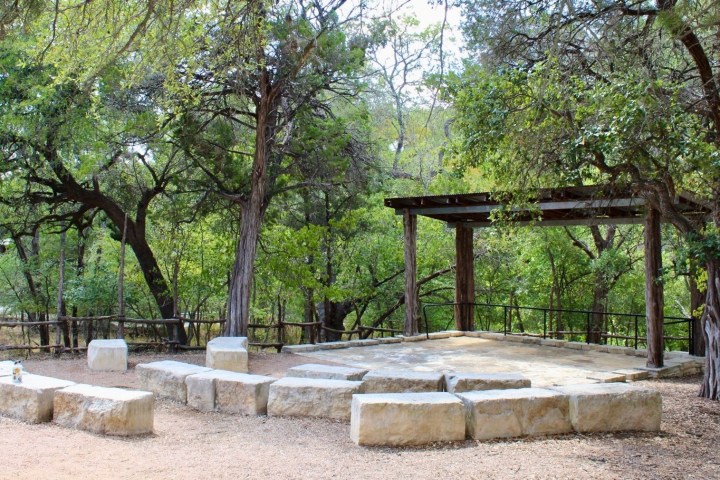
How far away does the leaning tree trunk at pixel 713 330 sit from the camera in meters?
7.69

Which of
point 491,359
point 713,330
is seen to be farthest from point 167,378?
point 713,330

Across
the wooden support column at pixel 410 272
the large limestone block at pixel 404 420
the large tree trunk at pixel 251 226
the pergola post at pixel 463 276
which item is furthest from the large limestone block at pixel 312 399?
the pergola post at pixel 463 276

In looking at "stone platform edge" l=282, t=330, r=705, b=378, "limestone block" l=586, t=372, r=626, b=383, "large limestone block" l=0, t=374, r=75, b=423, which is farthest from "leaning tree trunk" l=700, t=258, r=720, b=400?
"large limestone block" l=0, t=374, r=75, b=423

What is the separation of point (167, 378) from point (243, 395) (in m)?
1.24

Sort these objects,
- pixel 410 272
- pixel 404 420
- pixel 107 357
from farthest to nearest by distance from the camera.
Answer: pixel 410 272
pixel 107 357
pixel 404 420

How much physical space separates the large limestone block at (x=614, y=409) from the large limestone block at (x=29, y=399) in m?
4.67

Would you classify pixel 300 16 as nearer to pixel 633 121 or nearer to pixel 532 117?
pixel 532 117

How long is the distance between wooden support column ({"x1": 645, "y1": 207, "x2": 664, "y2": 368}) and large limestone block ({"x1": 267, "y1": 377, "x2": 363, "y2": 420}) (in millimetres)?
6308

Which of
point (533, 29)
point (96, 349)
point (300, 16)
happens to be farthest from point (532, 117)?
point (96, 349)

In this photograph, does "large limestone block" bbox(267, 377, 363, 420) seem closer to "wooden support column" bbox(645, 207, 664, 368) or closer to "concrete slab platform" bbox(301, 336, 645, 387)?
"concrete slab platform" bbox(301, 336, 645, 387)

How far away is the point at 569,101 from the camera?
777 centimetres

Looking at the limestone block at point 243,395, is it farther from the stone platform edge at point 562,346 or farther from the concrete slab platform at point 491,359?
the stone platform edge at point 562,346

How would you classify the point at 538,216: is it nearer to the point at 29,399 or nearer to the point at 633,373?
the point at 633,373

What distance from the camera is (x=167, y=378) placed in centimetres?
709
